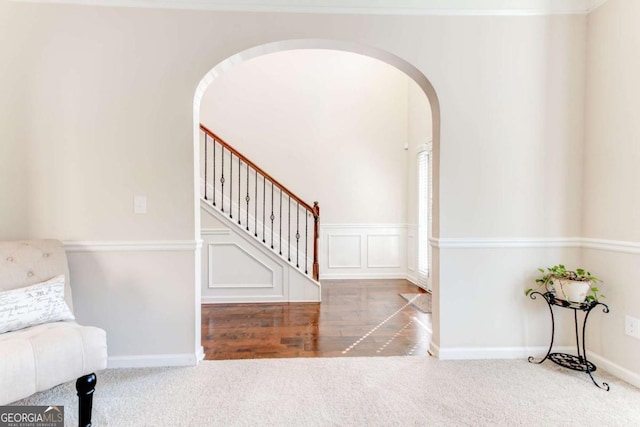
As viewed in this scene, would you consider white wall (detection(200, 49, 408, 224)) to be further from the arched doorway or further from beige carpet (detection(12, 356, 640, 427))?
beige carpet (detection(12, 356, 640, 427))

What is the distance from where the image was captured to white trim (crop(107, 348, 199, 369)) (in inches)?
88.6

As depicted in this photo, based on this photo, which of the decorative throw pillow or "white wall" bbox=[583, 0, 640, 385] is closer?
the decorative throw pillow

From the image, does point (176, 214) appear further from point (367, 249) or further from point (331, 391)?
point (367, 249)

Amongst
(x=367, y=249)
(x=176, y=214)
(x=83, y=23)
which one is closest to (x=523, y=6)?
(x=176, y=214)

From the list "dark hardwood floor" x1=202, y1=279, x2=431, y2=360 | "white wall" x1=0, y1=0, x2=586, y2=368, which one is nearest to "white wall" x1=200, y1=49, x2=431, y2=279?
"dark hardwood floor" x1=202, y1=279, x2=431, y2=360

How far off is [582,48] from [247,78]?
13.5ft

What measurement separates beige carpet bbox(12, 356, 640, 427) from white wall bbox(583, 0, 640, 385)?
1.08 feet

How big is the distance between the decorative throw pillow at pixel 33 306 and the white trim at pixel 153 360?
56 cm

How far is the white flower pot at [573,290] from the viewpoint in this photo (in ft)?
6.85

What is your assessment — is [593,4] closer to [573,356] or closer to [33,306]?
[573,356]

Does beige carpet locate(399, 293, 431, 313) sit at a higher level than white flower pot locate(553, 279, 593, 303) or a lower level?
lower

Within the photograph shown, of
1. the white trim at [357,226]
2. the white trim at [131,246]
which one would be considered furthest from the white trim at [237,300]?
the white trim at [131,246]

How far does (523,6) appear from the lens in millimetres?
2348

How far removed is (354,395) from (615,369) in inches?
69.2
